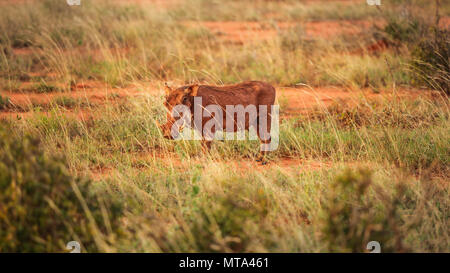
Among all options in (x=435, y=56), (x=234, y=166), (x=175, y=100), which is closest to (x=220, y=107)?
(x=175, y=100)

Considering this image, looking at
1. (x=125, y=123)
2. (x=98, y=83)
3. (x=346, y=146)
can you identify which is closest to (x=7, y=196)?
(x=125, y=123)

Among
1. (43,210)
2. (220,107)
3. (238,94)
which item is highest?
(238,94)

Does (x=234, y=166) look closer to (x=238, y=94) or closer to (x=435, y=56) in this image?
(x=238, y=94)

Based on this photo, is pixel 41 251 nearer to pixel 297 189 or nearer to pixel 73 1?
pixel 297 189

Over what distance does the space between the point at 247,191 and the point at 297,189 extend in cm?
61

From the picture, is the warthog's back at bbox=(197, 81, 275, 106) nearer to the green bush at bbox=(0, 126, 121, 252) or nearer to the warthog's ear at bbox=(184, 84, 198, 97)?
the warthog's ear at bbox=(184, 84, 198, 97)

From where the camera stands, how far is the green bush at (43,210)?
313 centimetres

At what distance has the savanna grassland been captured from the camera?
10.7 ft

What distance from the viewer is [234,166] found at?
15.7 feet

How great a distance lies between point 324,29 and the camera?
52.6 feet

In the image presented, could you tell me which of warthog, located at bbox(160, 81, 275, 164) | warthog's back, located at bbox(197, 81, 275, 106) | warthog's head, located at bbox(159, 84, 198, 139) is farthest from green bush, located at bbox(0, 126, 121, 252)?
warthog's back, located at bbox(197, 81, 275, 106)

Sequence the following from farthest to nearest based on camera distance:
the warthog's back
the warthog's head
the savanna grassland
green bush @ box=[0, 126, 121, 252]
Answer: the warthog's back
the warthog's head
the savanna grassland
green bush @ box=[0, 126, 121, 252]

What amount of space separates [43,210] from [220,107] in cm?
237

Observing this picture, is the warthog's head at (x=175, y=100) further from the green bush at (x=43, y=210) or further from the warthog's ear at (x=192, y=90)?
the green bush at (x=43, y=210)
